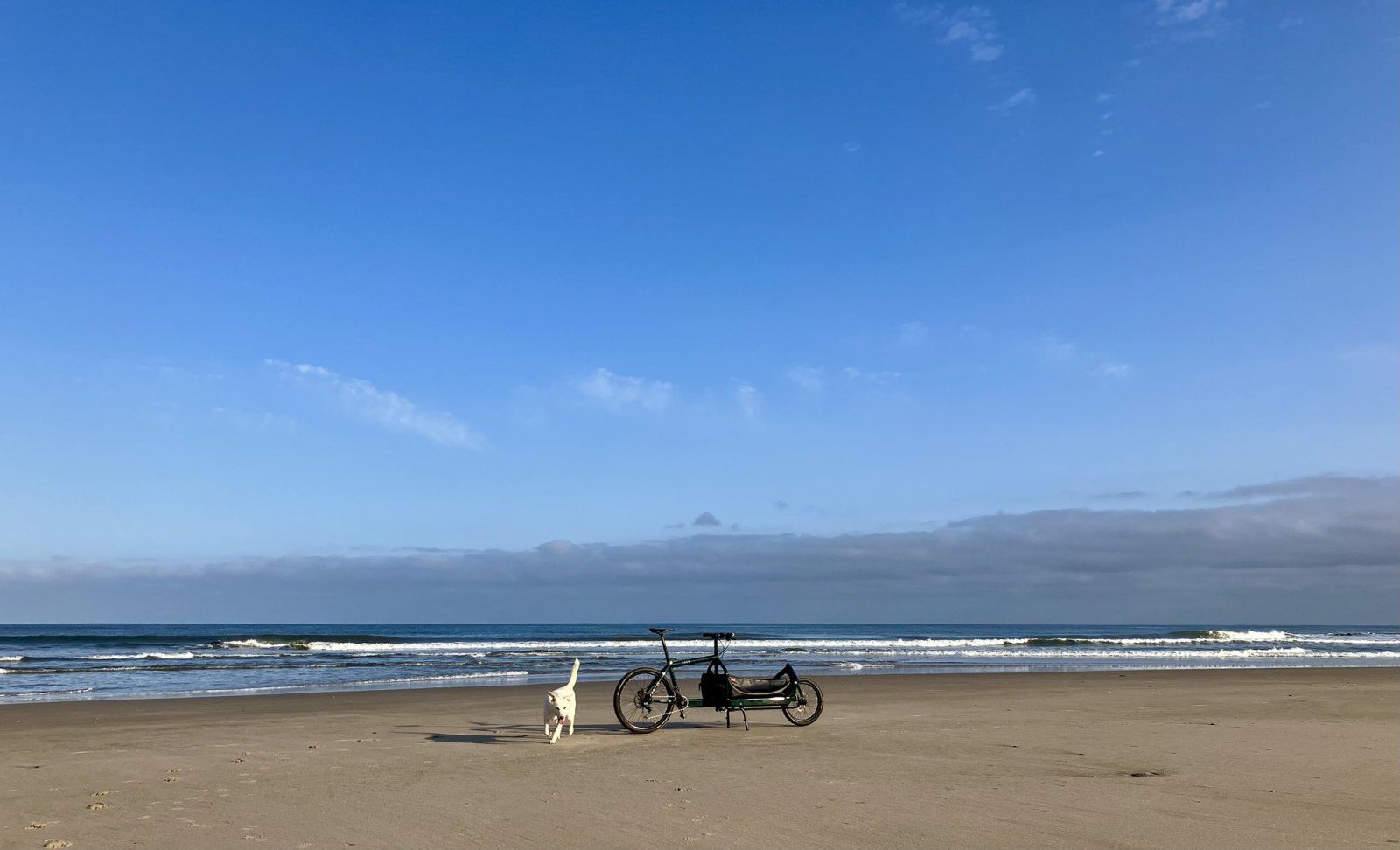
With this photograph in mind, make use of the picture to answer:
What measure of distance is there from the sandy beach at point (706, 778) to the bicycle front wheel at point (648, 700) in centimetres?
38

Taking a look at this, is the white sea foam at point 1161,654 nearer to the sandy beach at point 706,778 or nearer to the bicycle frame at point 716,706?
the sandy beach at point 706,778

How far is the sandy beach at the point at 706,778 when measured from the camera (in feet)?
21.0

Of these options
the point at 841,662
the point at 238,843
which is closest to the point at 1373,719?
the point at 238,843

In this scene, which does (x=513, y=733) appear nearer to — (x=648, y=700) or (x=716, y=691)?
(x=648, y=700)

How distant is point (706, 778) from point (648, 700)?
3.30 meters

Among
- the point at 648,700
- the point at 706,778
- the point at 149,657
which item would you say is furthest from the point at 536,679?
the point at 149,657

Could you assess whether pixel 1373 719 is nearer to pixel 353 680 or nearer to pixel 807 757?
pixel 807 757

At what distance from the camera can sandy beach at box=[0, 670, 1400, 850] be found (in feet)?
21.0

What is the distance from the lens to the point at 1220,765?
359 inches

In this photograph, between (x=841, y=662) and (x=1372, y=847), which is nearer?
(x=1372, y=847)

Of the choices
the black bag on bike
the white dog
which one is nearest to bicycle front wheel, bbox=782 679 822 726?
the black bag on bike

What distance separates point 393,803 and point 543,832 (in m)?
1.62

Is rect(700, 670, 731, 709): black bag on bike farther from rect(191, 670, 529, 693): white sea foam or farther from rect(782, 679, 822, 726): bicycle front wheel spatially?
rect(191, 670, 529, 693): white sea foam

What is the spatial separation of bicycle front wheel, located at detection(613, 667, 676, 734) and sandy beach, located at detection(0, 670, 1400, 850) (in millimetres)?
385
